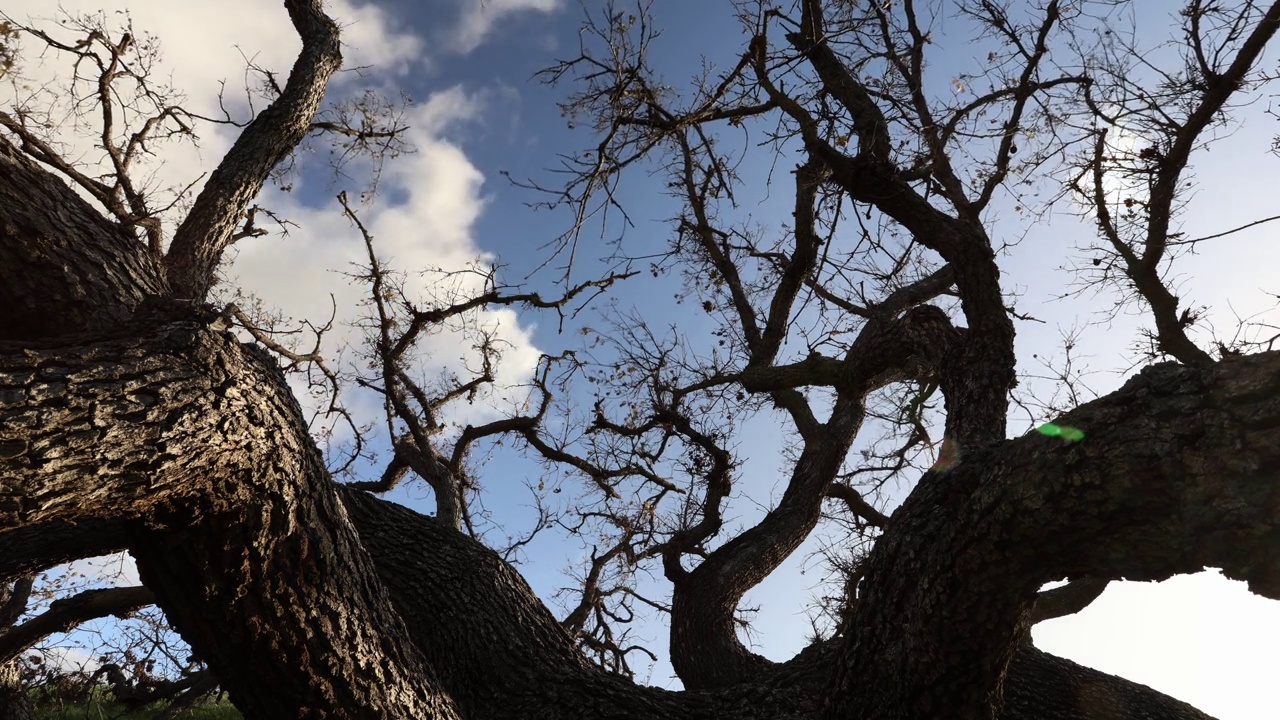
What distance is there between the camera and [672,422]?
6289 mm

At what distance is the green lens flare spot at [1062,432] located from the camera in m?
2.02

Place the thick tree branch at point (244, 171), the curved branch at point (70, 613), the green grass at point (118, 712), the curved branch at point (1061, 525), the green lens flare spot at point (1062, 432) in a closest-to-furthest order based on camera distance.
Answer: the curved branch at point (1061, 525) < the green lens flare spot at point (1062, 432) < the thick tree branch at point (244, 171) < the curved branch at point (70, 613) < the green grass at point (118, 712)

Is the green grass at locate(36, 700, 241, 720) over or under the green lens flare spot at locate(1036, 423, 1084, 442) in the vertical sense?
under

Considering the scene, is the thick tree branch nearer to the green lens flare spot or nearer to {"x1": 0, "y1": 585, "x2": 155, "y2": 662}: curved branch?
{"x1": 0, "y1": 585, "x2": 155, "y2": 662}: curved branch

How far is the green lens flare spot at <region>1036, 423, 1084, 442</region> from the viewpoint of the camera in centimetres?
202

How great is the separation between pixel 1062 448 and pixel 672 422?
14.3 ft

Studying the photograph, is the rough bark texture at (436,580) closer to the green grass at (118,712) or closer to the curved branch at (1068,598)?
the curved branch at (1068,598)

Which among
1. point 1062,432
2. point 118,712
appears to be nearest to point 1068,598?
point 1062,432

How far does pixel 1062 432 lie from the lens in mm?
2072

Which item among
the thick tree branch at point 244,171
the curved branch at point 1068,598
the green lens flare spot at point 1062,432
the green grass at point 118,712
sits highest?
the thick tree branch at point 244,171

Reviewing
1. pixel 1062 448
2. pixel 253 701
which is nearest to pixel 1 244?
pixel 253 701

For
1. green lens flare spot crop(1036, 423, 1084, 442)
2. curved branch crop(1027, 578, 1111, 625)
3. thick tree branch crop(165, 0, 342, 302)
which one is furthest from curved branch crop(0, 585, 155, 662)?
curved branch crop(1027, 578, 1111, 625)

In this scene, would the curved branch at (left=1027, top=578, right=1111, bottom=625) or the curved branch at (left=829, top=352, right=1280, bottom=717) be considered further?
the curved branch at (left=1027, top=578, right=1111, bottom=625)

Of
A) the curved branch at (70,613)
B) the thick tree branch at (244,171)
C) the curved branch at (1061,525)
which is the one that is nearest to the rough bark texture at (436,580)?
the curved branch at (1061,525)
